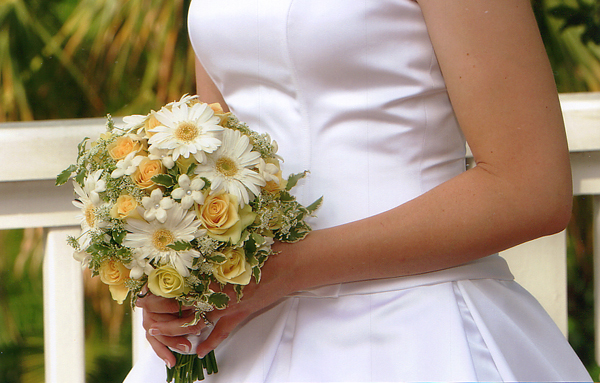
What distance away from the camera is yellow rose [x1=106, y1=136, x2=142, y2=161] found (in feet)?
2.47

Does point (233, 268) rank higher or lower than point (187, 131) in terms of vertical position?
lower

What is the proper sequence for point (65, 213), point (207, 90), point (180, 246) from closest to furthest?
point (180, 246) → point (207, 90) → point (65, 213)

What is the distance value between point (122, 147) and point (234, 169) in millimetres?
180

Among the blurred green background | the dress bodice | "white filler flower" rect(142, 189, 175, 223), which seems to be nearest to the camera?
"white filler flower" rect(142, 189, 175, 223)

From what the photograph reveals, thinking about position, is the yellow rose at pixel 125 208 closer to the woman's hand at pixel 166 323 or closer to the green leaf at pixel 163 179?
the green leaf at pixel 163 179

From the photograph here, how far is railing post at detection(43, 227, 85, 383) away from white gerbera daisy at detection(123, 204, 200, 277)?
2.55ft

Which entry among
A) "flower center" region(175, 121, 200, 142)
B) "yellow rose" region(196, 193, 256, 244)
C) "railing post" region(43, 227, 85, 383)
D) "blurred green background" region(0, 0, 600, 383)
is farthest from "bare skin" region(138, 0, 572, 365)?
"blurred green background" region(0, 0, 600, 383)

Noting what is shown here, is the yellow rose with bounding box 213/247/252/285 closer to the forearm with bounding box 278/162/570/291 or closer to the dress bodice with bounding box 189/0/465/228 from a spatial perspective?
the forearm with bounding box 278/162/570/291

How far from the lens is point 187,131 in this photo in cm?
73

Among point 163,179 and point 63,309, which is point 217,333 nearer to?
point 163,179

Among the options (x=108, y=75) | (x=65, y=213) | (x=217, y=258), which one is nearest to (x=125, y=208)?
(x=217, y=258)

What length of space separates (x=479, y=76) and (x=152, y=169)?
1.61 feet

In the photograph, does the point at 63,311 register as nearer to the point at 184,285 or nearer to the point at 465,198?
the point at 184,285

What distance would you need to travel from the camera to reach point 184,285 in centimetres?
71
